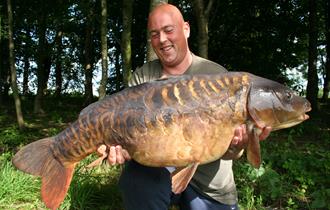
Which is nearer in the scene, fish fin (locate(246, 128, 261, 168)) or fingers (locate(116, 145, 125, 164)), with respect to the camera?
fish fin (locate(246, 128, 261, 168))

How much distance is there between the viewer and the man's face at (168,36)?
3426mm

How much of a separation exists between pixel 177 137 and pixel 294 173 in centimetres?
326

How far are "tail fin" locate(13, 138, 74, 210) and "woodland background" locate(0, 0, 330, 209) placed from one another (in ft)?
5.02

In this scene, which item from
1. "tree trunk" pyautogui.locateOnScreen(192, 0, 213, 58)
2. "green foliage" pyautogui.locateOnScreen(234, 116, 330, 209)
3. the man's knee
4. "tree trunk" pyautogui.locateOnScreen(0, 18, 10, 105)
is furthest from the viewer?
"tree trunk" pyautogui.locateOnScreen(0, 18, 10, 105)

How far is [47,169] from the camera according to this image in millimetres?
2998

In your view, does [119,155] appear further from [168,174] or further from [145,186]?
[168,174]

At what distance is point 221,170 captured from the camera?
3.53 metres

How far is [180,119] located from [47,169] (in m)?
0.96

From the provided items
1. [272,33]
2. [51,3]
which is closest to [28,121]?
[51,3]

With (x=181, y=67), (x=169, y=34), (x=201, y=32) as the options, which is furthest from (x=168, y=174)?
(x=201, y=32)

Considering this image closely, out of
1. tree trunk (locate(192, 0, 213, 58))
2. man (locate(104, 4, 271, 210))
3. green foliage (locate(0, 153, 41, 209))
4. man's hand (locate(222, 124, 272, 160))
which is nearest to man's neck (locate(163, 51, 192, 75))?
man (locate(104, 4, 271, 210))

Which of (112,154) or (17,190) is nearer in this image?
(112,154)

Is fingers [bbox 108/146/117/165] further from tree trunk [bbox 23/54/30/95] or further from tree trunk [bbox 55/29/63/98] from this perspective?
tree trunk [bbox 23/54/30/95]

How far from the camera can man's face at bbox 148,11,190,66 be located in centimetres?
343
